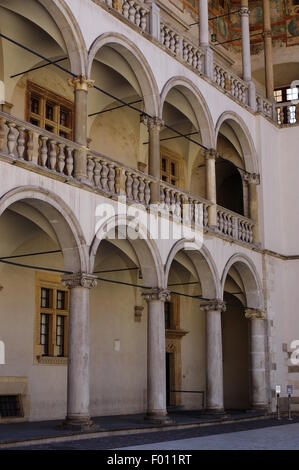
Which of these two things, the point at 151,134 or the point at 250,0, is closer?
the point at 151,134

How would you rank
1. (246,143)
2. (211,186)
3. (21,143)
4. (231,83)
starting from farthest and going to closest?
(246,143), (231,83), (211,186), (21,143)

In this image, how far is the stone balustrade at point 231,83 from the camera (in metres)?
18.0

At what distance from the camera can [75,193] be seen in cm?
1220

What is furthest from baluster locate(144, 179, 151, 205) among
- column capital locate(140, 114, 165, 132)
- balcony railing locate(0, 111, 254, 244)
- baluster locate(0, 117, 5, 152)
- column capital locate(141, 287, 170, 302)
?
baluster locate(0, 117, 5, 152)

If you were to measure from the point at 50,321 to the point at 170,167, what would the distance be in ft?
19.5

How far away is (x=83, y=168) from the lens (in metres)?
12.4

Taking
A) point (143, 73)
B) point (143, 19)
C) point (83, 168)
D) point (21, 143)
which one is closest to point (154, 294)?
point (83, 168)

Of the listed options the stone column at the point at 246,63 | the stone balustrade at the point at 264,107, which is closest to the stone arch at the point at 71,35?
the stone column at the point at 246,63

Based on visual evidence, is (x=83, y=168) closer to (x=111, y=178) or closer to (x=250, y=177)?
(x=111, y=178)

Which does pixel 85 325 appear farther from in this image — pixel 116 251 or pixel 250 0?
pixel 250 0

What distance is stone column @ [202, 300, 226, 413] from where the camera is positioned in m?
16.0

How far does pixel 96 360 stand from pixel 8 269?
351cm

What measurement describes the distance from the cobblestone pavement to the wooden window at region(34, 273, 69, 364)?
3.30 meters
